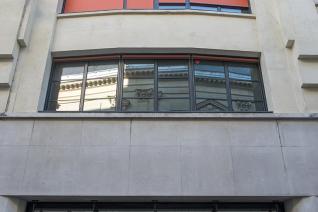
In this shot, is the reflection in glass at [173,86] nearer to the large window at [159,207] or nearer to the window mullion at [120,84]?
the window mullion at [120,84]

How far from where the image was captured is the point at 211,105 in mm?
9898

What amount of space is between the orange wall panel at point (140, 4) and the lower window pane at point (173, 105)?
3377 millimetres

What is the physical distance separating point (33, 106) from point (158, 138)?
3.51m

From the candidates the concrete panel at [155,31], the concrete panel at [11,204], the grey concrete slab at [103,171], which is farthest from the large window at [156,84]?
the concrete panel at [11,204]

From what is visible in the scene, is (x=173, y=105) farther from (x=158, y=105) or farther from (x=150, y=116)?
(x=150, y=116)

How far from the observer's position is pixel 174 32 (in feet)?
34.8

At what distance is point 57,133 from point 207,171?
3919 mm

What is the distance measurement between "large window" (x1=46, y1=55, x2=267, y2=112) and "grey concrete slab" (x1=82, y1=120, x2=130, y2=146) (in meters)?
0.76

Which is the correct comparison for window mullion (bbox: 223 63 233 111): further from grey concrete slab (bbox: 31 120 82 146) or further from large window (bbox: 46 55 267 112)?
grey concrete slab (bbox: 31 120 82 146)

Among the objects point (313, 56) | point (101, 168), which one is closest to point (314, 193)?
point (313, 56)

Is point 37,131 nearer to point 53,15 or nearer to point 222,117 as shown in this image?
point 53,15

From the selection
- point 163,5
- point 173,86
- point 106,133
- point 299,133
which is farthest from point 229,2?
point 106,133

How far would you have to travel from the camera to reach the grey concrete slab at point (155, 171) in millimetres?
8352

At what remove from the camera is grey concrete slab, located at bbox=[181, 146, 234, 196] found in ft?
27.3
